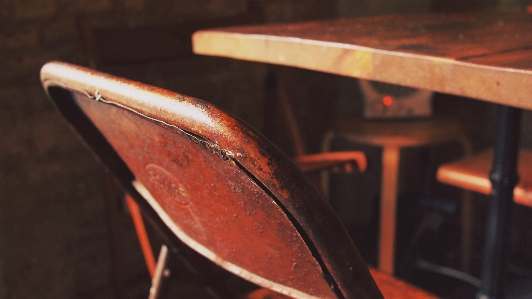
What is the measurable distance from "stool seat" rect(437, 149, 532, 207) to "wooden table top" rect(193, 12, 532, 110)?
350 millimetres

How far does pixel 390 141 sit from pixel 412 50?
0.93 m

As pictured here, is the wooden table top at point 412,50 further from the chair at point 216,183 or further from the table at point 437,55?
the chair at point 216,183

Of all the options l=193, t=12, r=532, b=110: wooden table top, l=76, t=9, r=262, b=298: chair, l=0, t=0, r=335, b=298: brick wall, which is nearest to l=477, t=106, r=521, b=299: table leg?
l=193, t=12, r=532, b=110: wooden table top

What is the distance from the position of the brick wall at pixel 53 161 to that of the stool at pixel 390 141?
20.2 inches

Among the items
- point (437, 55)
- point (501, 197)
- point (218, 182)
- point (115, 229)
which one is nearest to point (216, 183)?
point (218, 182)

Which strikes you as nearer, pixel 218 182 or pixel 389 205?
pixel 218 182

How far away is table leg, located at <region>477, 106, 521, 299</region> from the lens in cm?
102

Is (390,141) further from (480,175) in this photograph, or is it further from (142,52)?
(142,52)

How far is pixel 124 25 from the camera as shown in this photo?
1.64 m

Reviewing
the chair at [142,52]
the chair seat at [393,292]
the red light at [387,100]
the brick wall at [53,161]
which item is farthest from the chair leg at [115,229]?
the red light at [387,100]

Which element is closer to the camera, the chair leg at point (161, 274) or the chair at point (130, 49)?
A: the chair leg at point (161, 274)

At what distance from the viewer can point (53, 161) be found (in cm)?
156

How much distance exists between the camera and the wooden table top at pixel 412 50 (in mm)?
689

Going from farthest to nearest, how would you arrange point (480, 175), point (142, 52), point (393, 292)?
point (142, 52), point (480, 175), point (393, 292)
